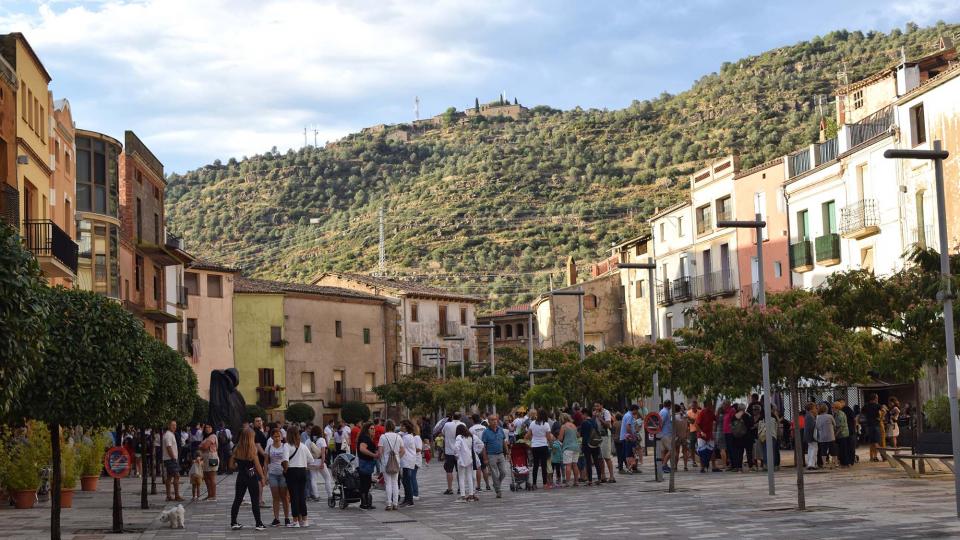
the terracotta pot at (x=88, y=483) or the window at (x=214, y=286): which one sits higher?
the window at (x=214, y=286)

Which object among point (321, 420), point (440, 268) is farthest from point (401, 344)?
point (440, 268)

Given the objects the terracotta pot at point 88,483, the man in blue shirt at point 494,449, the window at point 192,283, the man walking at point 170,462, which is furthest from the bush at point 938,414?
the window at point 192,283

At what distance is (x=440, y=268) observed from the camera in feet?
369

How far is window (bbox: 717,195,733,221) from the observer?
61.5 metres

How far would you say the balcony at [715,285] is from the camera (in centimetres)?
6153

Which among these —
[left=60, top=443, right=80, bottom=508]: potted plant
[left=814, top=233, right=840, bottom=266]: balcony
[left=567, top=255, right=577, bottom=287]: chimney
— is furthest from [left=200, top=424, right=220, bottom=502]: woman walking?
[left=567, top=255, right=577, bottom=287]: chimney

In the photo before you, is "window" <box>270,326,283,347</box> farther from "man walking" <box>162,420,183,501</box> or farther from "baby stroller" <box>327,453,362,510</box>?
"baby stroller" <box>327,453,362,510</box>

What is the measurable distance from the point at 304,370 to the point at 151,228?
2571 centimetres

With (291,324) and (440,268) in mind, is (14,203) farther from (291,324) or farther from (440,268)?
(440,268)

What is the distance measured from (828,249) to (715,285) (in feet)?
38.4

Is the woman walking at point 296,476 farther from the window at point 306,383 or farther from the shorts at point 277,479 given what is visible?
the window at point 306,383

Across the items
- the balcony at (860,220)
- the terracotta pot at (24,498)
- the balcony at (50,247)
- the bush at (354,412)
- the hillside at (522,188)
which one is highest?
the hillside at (522,188)

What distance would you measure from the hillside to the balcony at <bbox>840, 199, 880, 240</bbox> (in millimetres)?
45043

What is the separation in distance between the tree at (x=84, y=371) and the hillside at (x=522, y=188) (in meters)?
79.1
